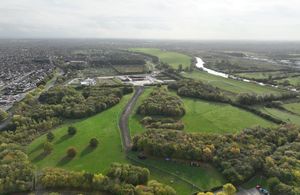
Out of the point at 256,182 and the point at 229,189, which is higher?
the point at 229,189

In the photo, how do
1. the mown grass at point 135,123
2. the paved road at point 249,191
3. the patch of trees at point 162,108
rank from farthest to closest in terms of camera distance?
1. the patch of trees at point 162,108
2. the mown grass at point 135,123
3. the paved road at point 249,191

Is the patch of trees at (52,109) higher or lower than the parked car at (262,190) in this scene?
higher

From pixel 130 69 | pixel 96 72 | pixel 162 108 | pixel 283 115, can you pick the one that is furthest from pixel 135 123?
pixel 130 69

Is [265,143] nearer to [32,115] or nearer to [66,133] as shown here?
[66,133]

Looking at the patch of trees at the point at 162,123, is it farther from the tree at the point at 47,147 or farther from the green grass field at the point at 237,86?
the green grass field at the point at 237,86

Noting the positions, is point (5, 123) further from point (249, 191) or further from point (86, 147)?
point (249, 191)

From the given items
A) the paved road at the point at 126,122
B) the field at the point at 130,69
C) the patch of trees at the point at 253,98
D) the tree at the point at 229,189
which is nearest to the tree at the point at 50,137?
the paved road at the point at 126,122

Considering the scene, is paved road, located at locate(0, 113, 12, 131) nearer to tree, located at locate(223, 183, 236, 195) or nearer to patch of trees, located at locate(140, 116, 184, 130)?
patch of trees, located at locate(140, 116, 184, 130)
